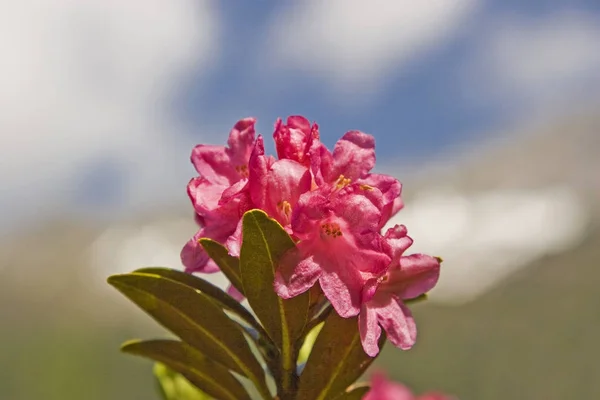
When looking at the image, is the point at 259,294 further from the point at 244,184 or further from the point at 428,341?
the point at 428,341

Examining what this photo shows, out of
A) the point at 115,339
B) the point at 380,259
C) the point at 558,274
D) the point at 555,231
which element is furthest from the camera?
the point at 555,231

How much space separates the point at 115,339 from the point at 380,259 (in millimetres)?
189006

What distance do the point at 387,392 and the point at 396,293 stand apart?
1638 millimetres

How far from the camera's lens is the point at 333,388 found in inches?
84.1

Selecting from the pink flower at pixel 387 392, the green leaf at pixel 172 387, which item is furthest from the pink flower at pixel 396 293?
the pink flower at pixel 387 392

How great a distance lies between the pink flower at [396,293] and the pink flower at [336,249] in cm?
4

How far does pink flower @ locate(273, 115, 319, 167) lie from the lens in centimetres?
214

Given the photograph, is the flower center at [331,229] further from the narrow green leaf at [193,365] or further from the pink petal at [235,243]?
the narrow green leaf at [193,365]

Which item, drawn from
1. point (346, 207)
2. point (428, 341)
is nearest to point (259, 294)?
point (346, 207)

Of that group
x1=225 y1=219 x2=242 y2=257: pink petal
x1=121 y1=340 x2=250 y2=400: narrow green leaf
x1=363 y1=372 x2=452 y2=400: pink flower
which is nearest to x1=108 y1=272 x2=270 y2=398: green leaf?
x1=121 y1=340 x2=250 y2=400: narrow green leaf

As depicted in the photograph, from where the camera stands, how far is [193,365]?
2.26m

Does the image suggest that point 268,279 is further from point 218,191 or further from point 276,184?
point 218,191

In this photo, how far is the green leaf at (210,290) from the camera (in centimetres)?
215

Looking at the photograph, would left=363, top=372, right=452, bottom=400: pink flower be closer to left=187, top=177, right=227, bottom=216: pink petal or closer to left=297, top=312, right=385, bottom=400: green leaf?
left=297, top=312, right=385, bottom=400: green leaf
